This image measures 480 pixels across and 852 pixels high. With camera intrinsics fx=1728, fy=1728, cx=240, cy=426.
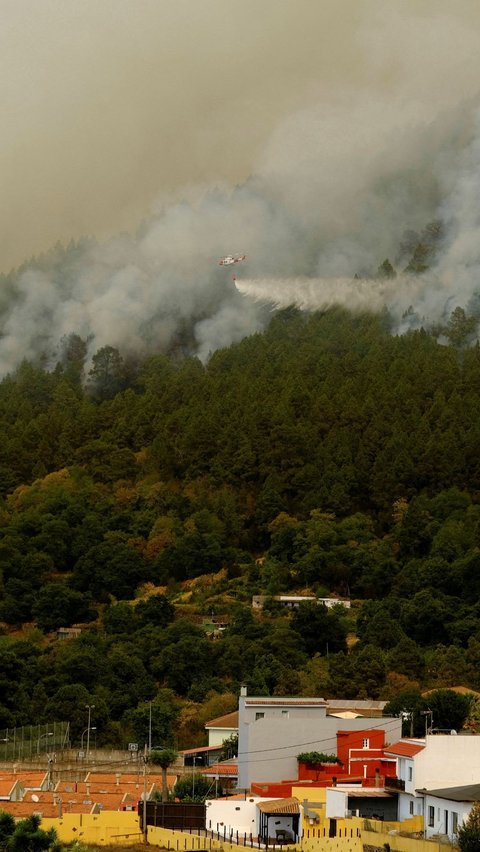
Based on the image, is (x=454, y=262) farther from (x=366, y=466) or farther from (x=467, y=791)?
(x=467, y=791)

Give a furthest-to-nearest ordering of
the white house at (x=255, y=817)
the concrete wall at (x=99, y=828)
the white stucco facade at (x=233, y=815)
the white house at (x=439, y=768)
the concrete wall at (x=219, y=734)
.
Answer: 1. the concrete wall at (x=219, y=734)
2. the white stucco facade at (x=233, y=815)
3. the concrete wall at (x=99, y=828)
4. the white house at (x=255, y=817)
5. the white house at (x=439, y=768)

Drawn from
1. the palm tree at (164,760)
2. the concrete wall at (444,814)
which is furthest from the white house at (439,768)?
the palm tree at (164,760)

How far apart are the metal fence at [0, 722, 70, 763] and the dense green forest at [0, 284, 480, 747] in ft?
6.58

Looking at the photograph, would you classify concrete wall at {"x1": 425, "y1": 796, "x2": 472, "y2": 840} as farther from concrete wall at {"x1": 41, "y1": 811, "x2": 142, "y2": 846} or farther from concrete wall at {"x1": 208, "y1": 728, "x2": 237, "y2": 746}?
concrete wall at {"x1": 208, "y1": 728, "x2": 237, "y2": 746}

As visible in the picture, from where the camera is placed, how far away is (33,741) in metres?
78.2

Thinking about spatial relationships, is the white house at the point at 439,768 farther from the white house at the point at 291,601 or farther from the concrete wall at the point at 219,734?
the white house at the point at 291,601

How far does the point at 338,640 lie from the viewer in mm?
94750

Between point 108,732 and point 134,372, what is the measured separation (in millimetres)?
68460

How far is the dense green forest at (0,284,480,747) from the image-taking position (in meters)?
87.9

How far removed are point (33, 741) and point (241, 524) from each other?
1573 inches

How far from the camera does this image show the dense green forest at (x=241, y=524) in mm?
87875

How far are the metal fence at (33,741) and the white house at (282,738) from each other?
1187 centimetres

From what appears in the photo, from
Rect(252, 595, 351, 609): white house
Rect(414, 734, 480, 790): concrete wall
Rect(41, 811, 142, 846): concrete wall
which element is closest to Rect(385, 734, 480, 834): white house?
Rect(414, 734, 480, 790): concrete wall

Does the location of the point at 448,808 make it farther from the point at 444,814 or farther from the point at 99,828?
the point at 99,828
